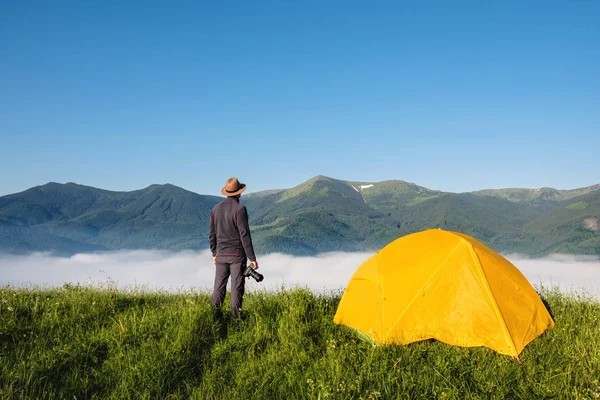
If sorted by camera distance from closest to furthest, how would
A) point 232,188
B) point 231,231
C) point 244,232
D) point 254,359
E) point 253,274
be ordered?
1. point 254,359
2. point 253,274
3. point 244,232
4. point 231,231
5. point 232,188

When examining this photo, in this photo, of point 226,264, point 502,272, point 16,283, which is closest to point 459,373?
point 502,272

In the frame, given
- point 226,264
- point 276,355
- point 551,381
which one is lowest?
point 551,381

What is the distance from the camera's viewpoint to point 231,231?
882 centimetres

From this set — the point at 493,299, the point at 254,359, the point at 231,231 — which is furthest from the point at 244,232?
the point at 493,299

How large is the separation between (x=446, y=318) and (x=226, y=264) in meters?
4.74

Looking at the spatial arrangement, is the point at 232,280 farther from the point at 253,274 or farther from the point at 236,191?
the point at 236,191

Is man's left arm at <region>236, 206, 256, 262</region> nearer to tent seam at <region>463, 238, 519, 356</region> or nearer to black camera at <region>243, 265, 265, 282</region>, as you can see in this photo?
black camera at <region>243, 265, 265, 282</region>

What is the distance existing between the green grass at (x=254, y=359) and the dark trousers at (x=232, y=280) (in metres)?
0.45

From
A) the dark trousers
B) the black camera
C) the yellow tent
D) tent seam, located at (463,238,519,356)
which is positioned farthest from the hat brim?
tent seam, located at (463,238,519,356)

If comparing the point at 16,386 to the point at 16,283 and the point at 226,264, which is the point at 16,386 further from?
the point at 16,283

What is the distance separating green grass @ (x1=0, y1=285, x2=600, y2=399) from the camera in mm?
5477

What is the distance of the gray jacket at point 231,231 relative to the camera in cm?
866

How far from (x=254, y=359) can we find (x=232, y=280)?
246 centimetres

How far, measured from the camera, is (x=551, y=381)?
594cm
